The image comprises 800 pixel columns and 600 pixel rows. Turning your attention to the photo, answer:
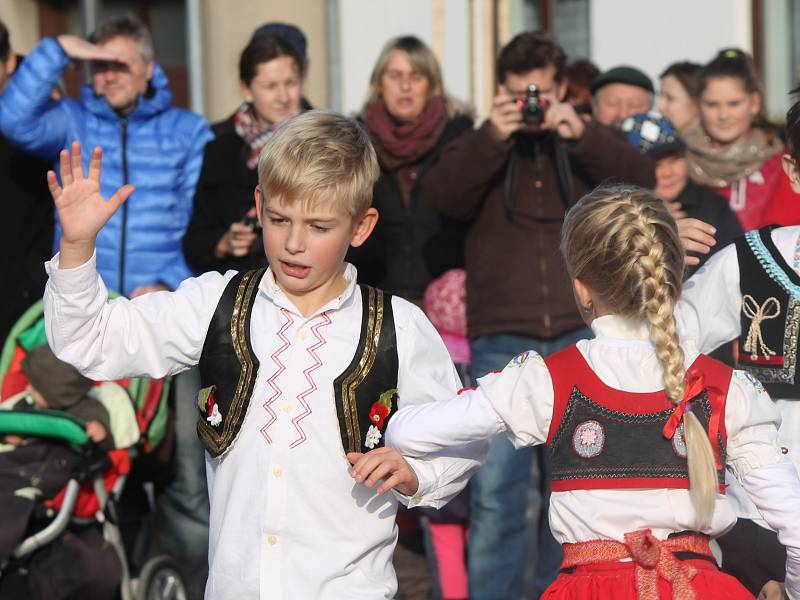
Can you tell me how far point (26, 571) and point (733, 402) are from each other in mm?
2896

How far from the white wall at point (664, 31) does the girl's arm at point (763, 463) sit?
6.76 metres

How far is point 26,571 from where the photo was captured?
5.25m

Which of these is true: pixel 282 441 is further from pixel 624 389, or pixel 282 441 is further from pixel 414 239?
pixel 414 239

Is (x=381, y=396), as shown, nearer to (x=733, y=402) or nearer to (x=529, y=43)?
(x=733, y=402)

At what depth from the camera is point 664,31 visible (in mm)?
10148

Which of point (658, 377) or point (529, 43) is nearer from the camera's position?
point (658, 377)

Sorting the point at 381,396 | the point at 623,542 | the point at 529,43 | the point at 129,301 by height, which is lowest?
the point at 623,542

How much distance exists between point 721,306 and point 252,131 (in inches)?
101

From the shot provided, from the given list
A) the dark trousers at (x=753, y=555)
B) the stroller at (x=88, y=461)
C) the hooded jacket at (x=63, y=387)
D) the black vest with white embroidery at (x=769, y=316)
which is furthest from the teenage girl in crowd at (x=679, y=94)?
the dark trousers at (x=753, y=555)

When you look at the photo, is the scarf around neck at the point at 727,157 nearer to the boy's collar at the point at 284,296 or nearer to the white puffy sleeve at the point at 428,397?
the white puffy sleeve at the point at 428,397

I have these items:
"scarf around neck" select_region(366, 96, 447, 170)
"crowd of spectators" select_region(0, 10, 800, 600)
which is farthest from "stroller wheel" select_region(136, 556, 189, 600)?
"scarf around neck" select_region(366, 96, 447, 170)

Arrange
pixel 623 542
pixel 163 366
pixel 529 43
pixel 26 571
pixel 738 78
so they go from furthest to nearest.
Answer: pixel 738 78 → pixel 529 43 → pixel 26 571 → pixel 163 366 → pixel 623 542

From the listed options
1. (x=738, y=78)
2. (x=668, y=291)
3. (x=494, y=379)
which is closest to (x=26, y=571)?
(x=494, y=379)

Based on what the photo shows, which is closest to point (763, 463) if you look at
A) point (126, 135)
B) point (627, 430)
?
point (627, 430)
